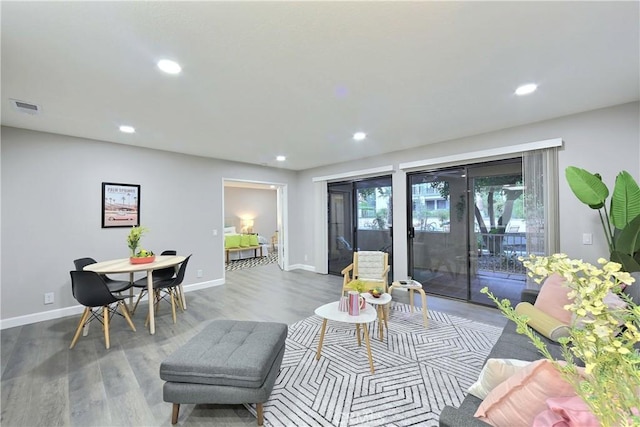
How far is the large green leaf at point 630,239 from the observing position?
232 cm

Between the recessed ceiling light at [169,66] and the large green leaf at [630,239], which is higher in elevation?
the recessed ceiling light at [169,66]

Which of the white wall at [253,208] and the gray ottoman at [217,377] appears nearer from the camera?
the gray ottoman at [217,377]

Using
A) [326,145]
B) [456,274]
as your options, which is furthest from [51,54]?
[456,274]

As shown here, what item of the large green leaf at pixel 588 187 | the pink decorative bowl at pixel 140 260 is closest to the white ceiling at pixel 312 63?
the large green leaf at pixel 588 187

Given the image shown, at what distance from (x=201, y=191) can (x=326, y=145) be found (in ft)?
8.37

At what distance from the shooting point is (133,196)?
13.6ft

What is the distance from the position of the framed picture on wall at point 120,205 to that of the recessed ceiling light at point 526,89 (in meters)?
5.19

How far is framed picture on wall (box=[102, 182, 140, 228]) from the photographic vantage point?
3.90 metres

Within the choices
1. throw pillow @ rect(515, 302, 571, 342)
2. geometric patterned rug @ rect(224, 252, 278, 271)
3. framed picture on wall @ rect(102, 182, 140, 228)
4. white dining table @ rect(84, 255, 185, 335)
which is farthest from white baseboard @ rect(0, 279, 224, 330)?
throw pillow @ rect(515, 302, 571, 342)

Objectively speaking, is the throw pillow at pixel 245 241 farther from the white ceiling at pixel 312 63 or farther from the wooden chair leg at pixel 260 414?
the wooden chair leg at pixel 260 414

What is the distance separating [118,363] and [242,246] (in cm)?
581

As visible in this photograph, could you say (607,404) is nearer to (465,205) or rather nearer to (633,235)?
(633,235)

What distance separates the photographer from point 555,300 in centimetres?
214

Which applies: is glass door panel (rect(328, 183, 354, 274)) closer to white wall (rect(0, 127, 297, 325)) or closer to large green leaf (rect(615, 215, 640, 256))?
white wall (rect(0, 127, 297, 325))
